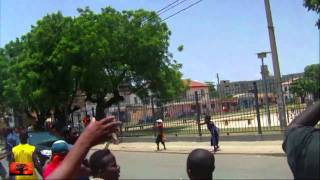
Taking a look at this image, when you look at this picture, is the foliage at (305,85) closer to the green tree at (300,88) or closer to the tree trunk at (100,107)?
the green tree at (300,88)

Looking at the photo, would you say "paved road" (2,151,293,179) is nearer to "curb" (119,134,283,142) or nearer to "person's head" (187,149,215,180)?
"curb" (119,134,283,142)

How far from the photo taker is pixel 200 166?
3.55 metres

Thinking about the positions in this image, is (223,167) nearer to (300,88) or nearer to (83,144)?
(300,88)

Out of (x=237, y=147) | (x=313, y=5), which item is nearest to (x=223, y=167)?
(x=313, y=5)

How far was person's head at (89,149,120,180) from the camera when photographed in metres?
4.01

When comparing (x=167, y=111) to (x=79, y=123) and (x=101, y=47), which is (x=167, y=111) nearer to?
(x=101, y=47)

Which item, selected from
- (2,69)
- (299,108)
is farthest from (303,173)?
(2,69)

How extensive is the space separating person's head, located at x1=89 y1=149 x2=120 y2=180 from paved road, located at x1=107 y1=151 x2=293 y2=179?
9.51 meters

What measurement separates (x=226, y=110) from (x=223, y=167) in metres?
10.2

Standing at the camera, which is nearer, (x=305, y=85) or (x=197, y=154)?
(x=197, y=154)

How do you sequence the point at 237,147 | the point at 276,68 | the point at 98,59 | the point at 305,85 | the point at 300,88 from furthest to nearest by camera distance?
the point at 98,59 < the point at 276,68 < the point at 237,147 < the point at 300,88 < the point at 305,85

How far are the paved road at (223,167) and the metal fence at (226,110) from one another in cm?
444

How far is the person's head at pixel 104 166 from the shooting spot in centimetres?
401

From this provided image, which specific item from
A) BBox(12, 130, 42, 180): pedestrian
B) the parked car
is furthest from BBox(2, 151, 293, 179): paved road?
BBox(12, 130, 42, 180): pedestrian
